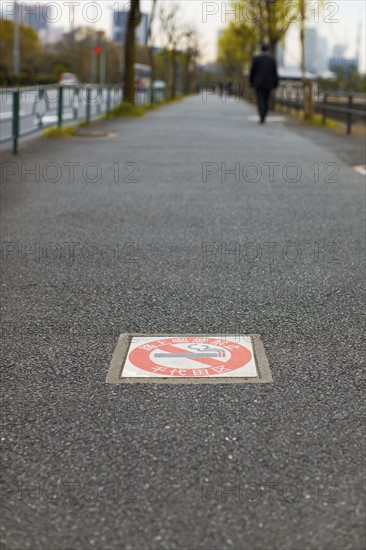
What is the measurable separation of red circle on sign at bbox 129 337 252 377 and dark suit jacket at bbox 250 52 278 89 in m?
20.8

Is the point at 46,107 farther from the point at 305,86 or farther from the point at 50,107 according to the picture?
the point at 305,86

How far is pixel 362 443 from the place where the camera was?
11.0 ft

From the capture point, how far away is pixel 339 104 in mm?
25172

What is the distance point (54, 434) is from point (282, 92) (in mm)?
37007

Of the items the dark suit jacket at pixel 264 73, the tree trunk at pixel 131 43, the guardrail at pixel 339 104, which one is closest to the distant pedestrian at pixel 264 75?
the dark suit jacket at pixel 264 73

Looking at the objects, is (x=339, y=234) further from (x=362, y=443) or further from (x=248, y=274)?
(x=362, y=443)

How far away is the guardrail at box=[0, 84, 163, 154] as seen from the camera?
47.8 feet

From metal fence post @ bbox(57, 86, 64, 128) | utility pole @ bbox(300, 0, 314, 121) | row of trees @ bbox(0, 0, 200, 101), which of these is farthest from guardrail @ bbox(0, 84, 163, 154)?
row of trees @ bbox(0, 0, 200, 101)

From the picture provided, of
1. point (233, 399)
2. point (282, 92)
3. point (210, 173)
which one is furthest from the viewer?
point (282, 92)

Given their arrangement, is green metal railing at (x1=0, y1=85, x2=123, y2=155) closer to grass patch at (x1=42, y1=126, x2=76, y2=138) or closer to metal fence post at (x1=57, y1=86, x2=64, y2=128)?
metal fence post at (x1=57, y1=86, x2=64, y2=128)

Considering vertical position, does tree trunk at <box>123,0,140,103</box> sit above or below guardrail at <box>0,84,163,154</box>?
above

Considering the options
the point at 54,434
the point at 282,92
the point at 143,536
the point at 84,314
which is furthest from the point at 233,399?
the point at 282,92

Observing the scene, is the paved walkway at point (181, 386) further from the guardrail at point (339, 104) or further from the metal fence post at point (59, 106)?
the guardrail at point (339, 104)

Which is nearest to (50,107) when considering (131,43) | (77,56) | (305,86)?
(305,86)
